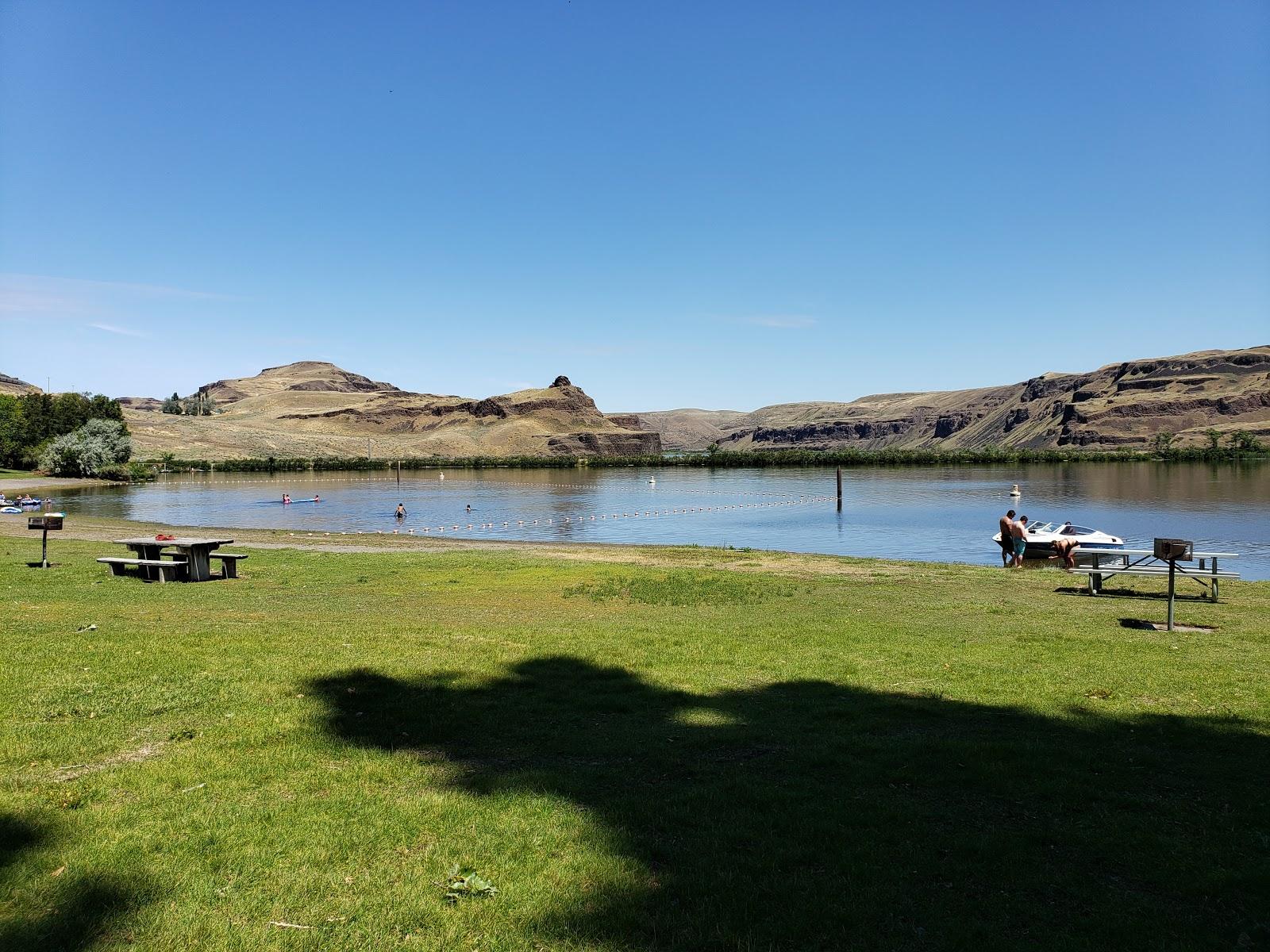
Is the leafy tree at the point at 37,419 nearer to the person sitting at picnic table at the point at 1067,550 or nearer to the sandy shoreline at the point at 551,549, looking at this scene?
the sandy shoreline at the point at 551,549

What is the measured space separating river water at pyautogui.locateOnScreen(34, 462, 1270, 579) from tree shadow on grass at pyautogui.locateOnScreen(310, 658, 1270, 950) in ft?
98.8

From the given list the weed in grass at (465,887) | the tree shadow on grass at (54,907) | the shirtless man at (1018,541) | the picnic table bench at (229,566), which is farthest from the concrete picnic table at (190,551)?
the shirtless man at (1018,541)

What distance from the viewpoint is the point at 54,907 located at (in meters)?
4.73

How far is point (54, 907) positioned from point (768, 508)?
71.6m

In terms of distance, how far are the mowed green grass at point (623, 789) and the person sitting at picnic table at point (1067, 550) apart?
16376 millimetres

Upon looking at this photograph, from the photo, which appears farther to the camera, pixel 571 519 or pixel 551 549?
pixel 571 519

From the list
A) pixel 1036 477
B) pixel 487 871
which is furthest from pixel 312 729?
pixel 1036 477

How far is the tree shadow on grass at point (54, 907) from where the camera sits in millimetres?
4438

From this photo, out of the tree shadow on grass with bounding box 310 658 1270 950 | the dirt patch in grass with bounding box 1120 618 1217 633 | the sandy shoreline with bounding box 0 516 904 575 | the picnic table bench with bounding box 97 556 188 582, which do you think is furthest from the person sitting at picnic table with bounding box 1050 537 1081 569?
the picnic table bench with bounding box 97 556 188 582

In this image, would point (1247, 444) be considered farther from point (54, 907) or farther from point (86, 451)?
point (54, 907)

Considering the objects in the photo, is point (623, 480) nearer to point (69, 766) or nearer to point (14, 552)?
point (14, 552)

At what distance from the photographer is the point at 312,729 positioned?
7984 millimetres

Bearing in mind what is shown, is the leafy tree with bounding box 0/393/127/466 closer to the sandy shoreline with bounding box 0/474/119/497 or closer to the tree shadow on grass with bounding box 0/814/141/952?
the sandy shoreline with bounding box 0/474/119/497

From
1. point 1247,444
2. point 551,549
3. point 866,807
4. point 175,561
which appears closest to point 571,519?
point 551,549
